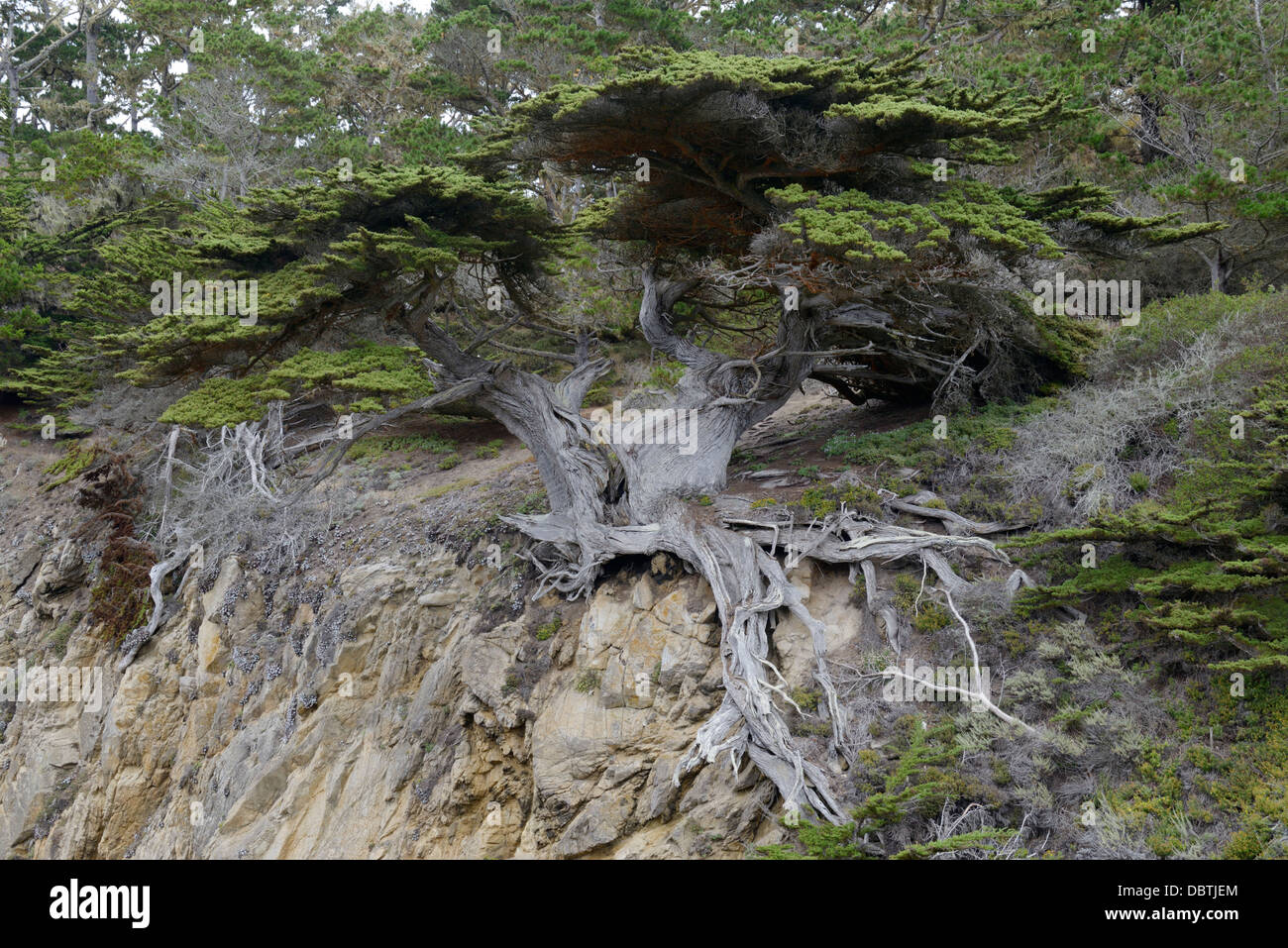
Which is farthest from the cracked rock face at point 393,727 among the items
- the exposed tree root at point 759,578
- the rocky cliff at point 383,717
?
the exposed tree root at point 759,578

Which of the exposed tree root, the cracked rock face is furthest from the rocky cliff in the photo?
the exposed tree root

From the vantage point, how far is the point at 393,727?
9.83m

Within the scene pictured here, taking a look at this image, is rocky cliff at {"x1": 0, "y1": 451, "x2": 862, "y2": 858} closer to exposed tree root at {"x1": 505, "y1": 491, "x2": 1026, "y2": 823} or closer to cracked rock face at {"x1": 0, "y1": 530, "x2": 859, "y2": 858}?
cracked rock face at {"x1": 0, "y1": 530, "x2": 859, "y2": 858}

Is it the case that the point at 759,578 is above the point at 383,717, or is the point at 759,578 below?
above

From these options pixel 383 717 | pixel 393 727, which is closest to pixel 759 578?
pixel 393 727

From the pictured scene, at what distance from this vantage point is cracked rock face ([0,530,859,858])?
25.3 feet

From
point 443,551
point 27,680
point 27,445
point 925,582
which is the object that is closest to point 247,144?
point 27,445

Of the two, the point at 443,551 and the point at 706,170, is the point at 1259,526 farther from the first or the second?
the point at 443,551

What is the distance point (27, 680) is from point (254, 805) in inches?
264

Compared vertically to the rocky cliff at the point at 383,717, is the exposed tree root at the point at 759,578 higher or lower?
higher

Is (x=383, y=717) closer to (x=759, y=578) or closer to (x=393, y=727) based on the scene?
(x=393, y=727)

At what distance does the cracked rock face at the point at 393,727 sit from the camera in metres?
7.71

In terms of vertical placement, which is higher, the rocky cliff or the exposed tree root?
the exposed tree root

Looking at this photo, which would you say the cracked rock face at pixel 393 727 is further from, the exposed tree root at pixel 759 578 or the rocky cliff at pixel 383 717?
the exposed tree root at pixel 759 578
